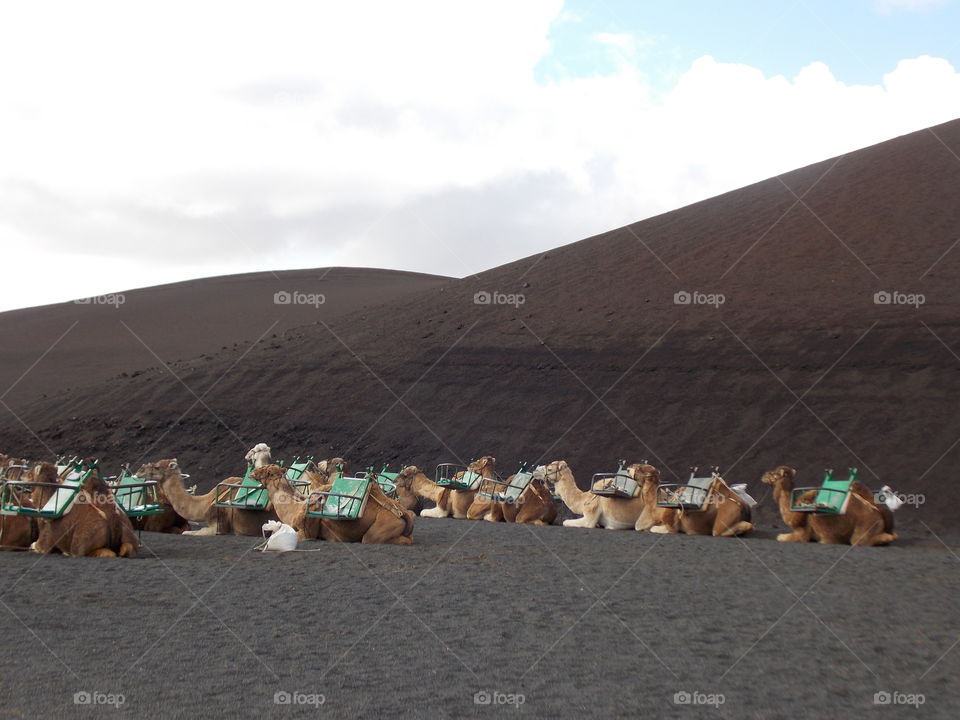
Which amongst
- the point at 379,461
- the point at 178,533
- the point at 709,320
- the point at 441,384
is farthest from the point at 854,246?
the point at 178,533

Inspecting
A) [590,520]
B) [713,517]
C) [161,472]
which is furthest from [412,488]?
[713,517]

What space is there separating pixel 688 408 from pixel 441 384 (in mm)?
11208

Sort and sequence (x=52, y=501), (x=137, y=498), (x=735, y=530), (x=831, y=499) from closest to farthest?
1. (x=52, y=501)
2. (x=137, y=498)
3. (x=831, y=499)
4. (x=735, y=530)

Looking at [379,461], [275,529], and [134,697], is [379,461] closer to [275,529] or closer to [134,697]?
[275,529]

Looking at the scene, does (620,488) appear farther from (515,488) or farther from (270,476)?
(270,476)

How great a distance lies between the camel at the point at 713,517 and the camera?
1912cm

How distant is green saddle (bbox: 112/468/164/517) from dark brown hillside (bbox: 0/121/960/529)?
15127 mm

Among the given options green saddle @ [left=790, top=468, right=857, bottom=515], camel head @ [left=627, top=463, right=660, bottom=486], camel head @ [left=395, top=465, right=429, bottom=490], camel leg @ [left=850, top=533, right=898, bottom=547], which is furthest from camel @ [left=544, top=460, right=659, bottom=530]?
camel head @ [left=395, top=465, right=429, bottom=490]

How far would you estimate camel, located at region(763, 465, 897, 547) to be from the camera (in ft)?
57.9

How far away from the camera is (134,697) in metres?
6.74

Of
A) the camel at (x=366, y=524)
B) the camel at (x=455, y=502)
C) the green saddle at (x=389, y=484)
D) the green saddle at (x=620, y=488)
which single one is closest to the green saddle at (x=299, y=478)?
the green saddle at (x=389, y=484)

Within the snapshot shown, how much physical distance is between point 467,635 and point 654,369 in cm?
3192

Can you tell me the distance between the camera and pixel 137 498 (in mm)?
17297

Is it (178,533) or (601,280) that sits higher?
(601,280)
